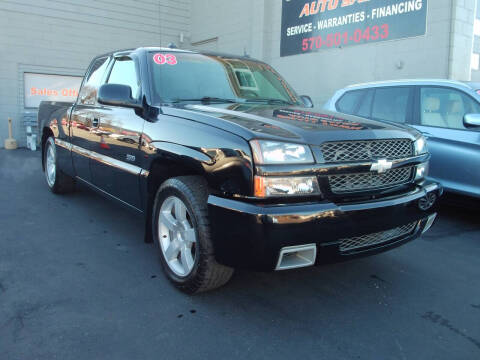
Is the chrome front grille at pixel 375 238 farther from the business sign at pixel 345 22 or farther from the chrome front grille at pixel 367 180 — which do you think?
the business sign at pixel 345 22

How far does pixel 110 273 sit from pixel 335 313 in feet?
5.58

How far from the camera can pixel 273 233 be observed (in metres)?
2.29

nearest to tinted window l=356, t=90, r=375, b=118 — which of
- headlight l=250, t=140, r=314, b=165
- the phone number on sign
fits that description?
headlight l=250, t=140, r=314, b=165

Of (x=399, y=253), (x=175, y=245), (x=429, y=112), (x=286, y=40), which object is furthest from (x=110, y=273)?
(x=286, y=40)

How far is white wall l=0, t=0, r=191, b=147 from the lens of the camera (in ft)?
40.9

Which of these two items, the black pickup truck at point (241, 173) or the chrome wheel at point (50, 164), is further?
the chrome wheel at point (50, 164)

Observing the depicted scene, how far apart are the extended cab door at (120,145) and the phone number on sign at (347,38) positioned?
6.56 meters

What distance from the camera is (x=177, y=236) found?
301cm

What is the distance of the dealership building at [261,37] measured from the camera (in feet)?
26.8

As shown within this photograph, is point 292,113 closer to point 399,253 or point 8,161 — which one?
point 399,253

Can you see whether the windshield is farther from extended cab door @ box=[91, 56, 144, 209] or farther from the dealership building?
the dealership building

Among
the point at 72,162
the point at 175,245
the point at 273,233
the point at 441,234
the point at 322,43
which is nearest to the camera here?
the point at 273,233

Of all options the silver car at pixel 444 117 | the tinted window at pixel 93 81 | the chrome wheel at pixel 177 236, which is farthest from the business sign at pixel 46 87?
the chrome wheel at pixel 177 236

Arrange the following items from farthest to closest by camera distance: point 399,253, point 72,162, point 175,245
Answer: point 72,162
point 399,253
point 175,245
